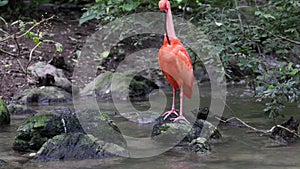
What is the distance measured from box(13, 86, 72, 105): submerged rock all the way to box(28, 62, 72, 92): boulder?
272 millimetres

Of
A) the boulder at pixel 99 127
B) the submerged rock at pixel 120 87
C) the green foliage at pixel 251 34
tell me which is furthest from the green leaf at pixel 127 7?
the boulder at pixel 99 127

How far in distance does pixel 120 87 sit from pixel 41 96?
Result: 139 cm

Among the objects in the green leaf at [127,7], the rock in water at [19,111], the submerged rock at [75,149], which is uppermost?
A: the green leaf at [127,7]

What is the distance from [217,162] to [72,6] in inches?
358

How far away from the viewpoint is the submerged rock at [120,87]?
28.8ft

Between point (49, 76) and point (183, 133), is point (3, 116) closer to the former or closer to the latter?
point (183, 133)

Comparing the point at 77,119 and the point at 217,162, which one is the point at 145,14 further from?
the point at 217,162

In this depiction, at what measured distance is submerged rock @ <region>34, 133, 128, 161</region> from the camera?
482 centimetres

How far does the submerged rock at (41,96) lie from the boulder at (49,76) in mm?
272

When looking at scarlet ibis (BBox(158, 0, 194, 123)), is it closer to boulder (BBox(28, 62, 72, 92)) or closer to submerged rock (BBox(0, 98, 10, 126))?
submerged rock (BBox(0, 98, 10, 126))

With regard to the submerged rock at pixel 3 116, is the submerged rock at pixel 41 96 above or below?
below

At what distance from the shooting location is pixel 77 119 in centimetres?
551

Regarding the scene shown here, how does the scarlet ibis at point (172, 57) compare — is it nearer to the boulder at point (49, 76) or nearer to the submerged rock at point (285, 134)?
the submerged rock at point (285, 134)

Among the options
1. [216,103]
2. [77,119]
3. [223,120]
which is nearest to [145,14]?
[216,103]
